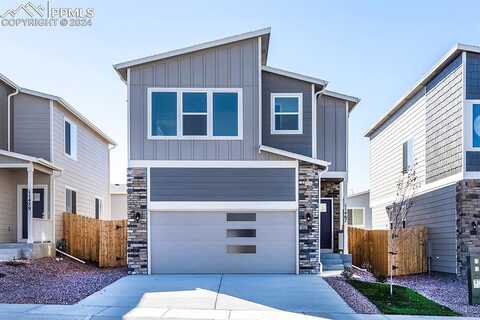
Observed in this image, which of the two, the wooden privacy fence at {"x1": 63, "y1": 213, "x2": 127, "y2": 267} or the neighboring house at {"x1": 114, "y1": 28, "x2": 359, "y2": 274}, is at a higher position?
the neighboring house at {"x1": 114, "y1": 28, "x2": 359, "y2": 274}

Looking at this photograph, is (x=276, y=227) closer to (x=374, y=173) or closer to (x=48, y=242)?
(x=48, y=242)

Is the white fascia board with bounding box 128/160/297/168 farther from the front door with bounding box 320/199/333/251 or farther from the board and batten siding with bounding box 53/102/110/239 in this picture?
the board and batten siding with bounding box 53/102/110/239

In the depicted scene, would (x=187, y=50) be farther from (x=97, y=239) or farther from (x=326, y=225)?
(x=326, y=225)

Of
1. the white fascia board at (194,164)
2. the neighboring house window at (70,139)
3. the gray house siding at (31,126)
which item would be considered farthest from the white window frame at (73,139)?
the white fascia board at (194,164)

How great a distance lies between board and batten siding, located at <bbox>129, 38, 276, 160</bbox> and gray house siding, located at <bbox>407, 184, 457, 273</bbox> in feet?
18.8

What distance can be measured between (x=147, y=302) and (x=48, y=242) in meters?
8.74

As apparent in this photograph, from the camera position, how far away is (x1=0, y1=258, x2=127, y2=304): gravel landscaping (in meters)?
10.9

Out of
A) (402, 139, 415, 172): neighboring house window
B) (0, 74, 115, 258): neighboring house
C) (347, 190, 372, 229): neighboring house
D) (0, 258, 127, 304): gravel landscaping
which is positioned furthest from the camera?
(347, 190, 372, 229): neighboring house

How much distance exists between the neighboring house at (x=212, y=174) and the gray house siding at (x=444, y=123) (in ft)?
12.5

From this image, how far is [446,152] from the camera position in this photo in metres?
16.2

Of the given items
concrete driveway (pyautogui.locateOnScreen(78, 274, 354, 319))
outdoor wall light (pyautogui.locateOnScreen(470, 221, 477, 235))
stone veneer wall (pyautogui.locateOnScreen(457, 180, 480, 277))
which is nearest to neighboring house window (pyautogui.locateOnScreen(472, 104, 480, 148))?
stone veneer wall (pyautogui.locateOnScreen(457, 180, 480, 277))

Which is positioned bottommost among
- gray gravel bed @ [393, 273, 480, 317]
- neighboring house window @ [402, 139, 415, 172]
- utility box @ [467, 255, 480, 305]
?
gray gravel bed @ [393, 273, 480, 317]

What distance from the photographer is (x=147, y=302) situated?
10508 mm

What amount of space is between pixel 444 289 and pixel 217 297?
6377 millimetres
